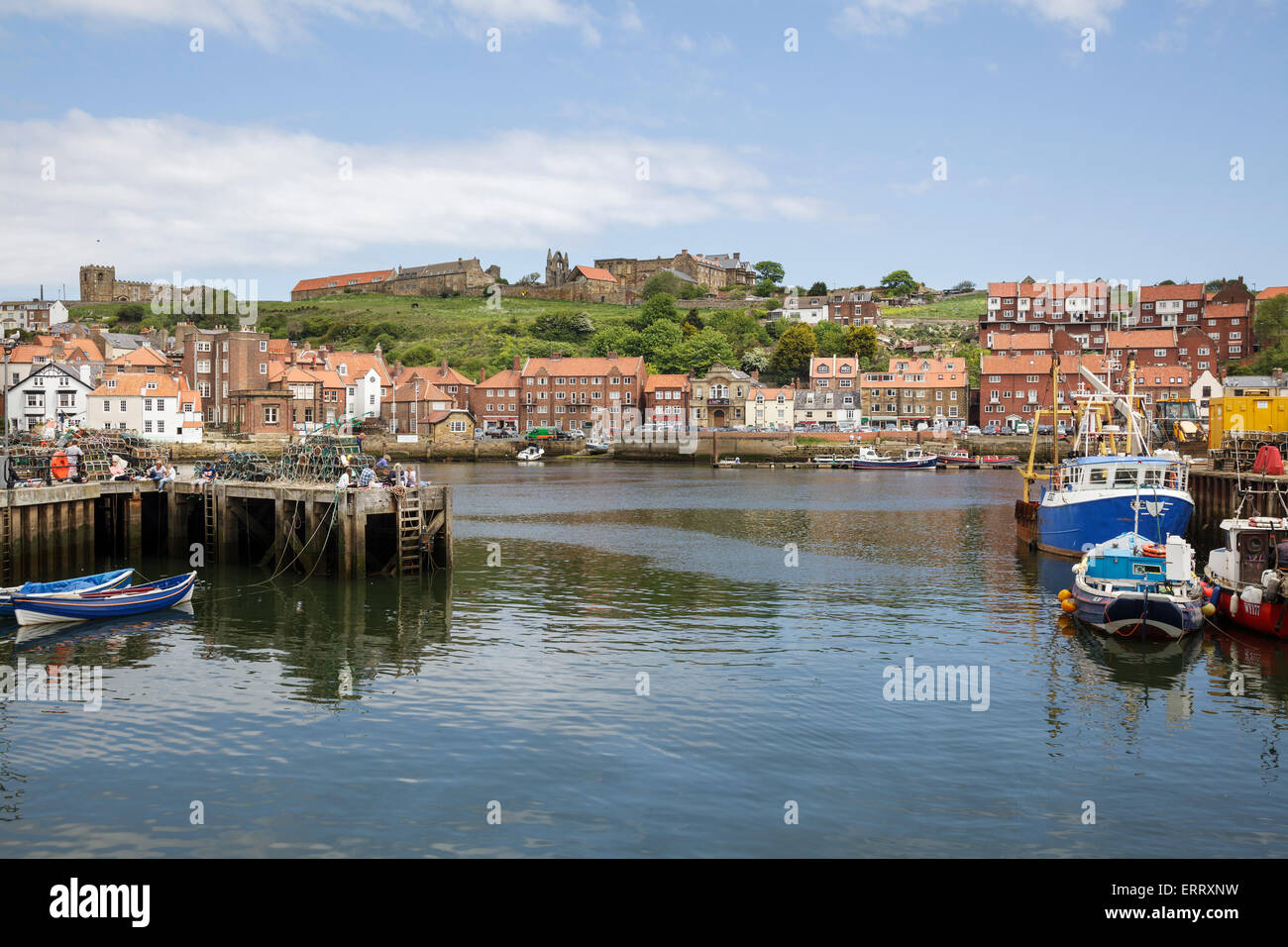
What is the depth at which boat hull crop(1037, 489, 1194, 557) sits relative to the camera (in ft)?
118

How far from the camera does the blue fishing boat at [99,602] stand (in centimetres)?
2684

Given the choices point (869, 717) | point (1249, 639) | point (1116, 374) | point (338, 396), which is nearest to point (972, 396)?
point (1116, 374)

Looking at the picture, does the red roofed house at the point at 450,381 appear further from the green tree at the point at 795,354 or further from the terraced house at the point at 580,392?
the green tree at the point at 795,354

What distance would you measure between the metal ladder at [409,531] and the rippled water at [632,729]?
4.12 ft

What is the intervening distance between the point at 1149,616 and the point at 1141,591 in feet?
2.35

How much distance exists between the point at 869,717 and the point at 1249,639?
43.4 feet

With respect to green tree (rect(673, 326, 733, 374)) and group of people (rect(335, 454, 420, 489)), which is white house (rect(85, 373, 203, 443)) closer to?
group of people (rect(335, 454, 420, 489))

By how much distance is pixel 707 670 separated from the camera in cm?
2336

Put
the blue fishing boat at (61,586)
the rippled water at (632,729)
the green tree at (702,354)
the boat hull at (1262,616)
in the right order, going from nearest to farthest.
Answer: the rippled water at (632,729), the boat hull at (1262,616), the blue fishing boat at (61,586), the green tree at (702,354)

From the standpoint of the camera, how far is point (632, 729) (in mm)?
18812

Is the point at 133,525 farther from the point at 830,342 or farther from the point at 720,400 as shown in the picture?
the point at 830,342

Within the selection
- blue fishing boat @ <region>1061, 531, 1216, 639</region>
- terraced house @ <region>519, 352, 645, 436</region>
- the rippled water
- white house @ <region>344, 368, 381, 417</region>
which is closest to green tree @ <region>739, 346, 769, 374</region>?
terraced house @ <region>519, 352, 645, 436</region>

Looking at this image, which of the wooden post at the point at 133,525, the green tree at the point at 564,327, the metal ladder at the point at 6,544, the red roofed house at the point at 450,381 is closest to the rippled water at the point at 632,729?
the metal ladder at the point at 6,544
